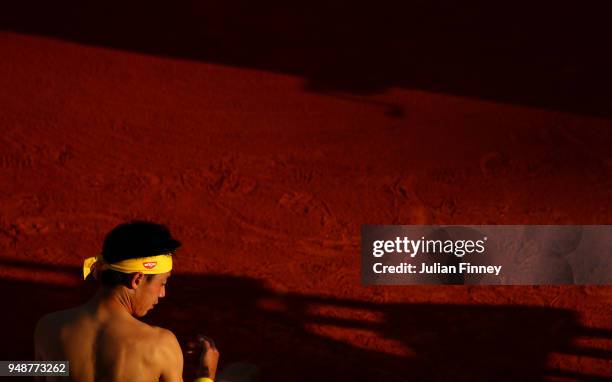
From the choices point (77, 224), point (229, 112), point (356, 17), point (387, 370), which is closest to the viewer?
point (387, 370)

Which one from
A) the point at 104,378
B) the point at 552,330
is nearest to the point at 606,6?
the point at 552,330

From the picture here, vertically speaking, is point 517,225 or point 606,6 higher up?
point 606,6

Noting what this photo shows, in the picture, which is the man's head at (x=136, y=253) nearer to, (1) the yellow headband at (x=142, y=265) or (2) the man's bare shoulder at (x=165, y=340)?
(1) the yellow headband at (x=142, y=265)

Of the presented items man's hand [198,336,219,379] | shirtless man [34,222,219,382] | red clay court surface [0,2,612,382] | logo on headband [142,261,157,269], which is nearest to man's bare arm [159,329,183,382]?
shirtless man [34,222,219,382]

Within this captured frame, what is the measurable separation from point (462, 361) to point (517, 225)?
1393 mm

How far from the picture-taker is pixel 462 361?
6.14 metres

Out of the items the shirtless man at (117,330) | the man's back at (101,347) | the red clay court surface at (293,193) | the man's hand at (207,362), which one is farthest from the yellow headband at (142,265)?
the red clay court surface at (293,193)

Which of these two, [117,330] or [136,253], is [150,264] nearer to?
[136,253]

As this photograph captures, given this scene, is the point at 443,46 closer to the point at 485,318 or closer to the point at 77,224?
the point at 485,318

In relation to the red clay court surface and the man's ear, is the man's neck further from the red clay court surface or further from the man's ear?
the red clay court surface

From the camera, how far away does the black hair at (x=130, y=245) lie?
314 cm

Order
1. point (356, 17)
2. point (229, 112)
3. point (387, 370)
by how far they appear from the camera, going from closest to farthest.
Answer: point (387, 370) → point (229, 112) → point (356, 17)

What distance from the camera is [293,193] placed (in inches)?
271

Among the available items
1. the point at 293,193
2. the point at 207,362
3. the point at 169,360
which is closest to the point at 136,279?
the point at 169,360
